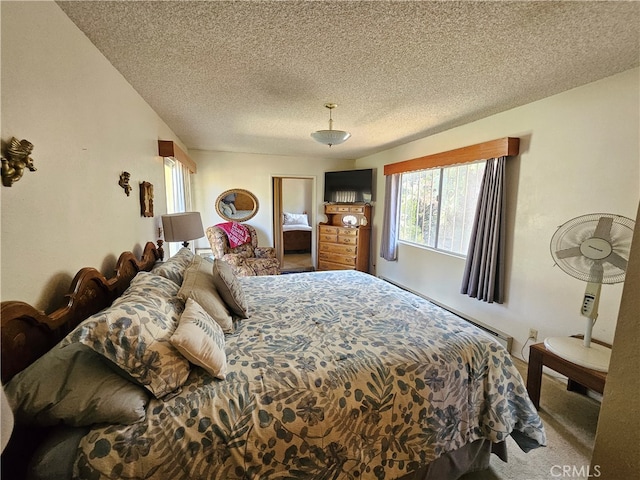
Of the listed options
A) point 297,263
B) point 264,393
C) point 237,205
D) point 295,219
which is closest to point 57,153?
point 264,393

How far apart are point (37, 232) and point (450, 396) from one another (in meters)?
1.91

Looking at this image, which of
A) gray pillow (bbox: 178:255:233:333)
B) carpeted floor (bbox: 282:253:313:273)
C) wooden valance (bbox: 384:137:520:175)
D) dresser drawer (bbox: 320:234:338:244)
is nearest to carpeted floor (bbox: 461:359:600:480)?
gray pillow (bbox: 178:255:233:333)

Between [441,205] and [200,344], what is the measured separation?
3.25 meters

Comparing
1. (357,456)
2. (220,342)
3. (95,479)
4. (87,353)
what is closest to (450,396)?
(357,456)

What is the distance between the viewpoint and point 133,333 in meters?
1.04

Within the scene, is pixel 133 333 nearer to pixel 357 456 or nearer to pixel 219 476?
pixel 219 476

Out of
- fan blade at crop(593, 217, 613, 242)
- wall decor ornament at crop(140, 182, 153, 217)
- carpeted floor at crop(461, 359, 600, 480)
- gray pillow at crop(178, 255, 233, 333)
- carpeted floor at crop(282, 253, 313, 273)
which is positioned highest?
wall decor ornament at crop(140, 182, 153, 217)

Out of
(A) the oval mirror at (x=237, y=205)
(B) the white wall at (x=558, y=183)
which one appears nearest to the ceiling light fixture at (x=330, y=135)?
(B) the white wall at (x=558, y=183)

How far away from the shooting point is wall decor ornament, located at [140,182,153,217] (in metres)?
2.25

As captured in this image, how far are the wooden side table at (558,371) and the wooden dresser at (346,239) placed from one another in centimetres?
315

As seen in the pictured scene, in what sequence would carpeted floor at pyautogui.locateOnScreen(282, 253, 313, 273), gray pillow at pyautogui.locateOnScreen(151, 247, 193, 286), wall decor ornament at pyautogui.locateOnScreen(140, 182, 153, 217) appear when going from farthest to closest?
carpeted floor at pyautogui.locateOnScreen(282, 253, 313, 273), wall decor ornament at pyautogui.locateOnScreen(140, 182, 153, 217), gray pillow at pyautogui.locateOnScreen(151, 247, 193, 286)

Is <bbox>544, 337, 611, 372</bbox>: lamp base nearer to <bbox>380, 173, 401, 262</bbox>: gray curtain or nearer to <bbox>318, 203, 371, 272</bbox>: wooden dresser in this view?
<bbox>380, 173, 401, 262</bbox>: gray curtain

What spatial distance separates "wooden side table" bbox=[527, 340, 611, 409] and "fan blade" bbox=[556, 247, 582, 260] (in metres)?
0.62

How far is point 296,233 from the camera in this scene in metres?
7.23
